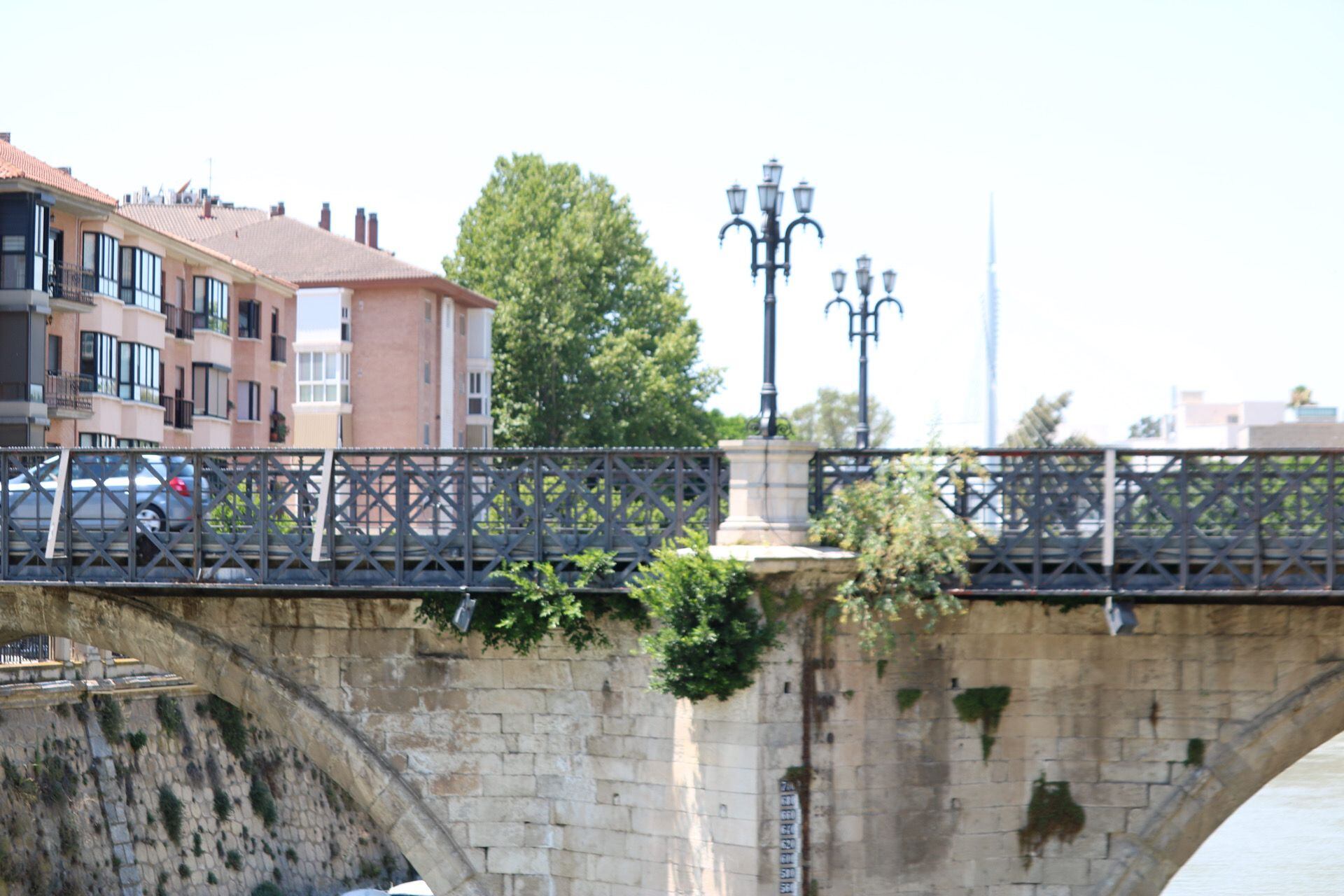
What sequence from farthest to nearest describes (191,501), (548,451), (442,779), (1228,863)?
(1228,863) < (191,501) < (442,779) < (548,451)

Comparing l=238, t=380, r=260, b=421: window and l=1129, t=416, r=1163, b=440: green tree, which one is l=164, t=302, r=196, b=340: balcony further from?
l=1129, t=416, r=1163, b=440: green tree

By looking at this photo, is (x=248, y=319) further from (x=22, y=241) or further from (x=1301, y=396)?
(x=1301, y=396)

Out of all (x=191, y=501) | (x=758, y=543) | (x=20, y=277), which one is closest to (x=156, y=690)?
(x=20, y=277)

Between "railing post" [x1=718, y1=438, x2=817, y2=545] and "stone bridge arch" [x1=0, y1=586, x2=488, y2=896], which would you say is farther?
"stone bridge arch" [x1=0, y1=586, x2=488, y2=896]

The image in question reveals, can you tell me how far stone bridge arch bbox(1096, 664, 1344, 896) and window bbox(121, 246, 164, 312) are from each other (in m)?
30.3

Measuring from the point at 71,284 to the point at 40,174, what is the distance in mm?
2456

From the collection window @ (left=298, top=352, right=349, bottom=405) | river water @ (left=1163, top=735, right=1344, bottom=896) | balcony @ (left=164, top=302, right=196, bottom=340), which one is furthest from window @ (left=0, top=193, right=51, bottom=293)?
river water @ (left=1163, top=735, right=1344, bottom=896)

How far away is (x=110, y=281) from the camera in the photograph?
36.4m

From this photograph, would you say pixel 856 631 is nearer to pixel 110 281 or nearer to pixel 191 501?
pixel 191 501

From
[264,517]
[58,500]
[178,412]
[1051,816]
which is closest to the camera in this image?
[1051,816]

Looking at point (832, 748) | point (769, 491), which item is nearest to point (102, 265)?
point (769, 491)

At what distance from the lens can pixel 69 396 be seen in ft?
113

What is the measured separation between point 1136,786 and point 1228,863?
62.9 ft

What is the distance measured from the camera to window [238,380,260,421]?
1786 inches
